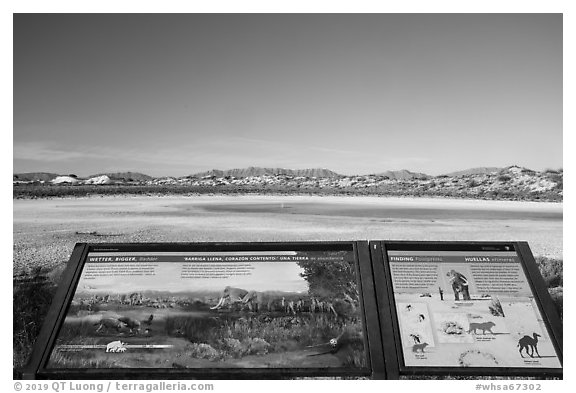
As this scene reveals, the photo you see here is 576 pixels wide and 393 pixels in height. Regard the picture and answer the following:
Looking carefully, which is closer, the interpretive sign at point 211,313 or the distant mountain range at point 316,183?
the interpretive sign at point 211,313

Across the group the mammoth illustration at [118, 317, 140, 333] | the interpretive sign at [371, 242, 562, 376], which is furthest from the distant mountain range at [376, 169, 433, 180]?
the mammoth illustration at [118, 317, 140, 333]

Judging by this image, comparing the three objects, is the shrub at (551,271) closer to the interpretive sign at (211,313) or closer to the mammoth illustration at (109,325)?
the interpretive sign at (211,313)

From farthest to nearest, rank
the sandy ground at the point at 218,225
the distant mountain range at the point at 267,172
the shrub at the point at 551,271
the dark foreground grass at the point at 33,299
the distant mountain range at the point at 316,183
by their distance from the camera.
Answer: the distant mountain range at the point at 316,183 → the distant mountain range at the point at 267,172 → the sandy ground at the point at 218,225 → the shrub at the point at 551,271 → the dark foreground grass at the point at 33,299

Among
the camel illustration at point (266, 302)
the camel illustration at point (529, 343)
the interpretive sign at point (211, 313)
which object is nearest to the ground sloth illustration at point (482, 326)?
the camel illustration at point (529, 343)

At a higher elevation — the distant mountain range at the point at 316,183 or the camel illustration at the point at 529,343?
the distant mountain range at the point at 316,183

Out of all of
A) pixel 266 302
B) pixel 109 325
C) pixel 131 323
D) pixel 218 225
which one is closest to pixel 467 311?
pixel 266 302

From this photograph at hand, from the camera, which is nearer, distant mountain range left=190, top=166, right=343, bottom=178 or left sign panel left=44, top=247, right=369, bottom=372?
left sign panel left=44, top=247, right=369, bottom=372

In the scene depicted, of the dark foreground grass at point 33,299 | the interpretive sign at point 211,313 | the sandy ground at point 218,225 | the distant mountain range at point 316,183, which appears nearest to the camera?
the interpretive sign at point 211,313

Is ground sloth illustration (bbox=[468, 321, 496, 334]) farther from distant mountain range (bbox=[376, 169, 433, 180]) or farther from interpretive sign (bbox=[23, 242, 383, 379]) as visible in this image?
distant mountain range (bbox=[376, 169, 433, 180])

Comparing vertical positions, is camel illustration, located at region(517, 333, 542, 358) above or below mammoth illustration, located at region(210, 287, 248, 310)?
below
